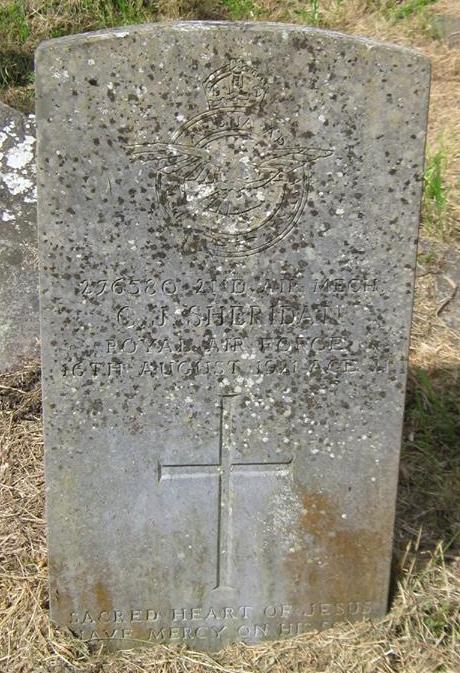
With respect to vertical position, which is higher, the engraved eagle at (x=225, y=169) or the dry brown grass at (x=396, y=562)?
the engraved eagle at (x=225, y=169)

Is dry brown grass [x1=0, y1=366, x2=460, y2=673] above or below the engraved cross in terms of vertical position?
below

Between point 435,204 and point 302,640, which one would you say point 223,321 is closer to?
point 302,640

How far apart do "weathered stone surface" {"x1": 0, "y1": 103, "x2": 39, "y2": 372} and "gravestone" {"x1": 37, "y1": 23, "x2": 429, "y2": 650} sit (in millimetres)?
1819

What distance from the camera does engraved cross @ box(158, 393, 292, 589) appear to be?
2.90 m

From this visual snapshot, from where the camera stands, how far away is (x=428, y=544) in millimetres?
3527

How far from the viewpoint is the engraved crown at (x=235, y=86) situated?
2.47 m

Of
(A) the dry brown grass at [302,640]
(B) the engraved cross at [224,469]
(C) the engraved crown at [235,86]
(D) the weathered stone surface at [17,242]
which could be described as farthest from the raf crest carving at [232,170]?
(D) the weathered stone surface at [17,242]

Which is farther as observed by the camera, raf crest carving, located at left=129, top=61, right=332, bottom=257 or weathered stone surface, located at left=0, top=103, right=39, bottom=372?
weathered stone surface, located at left=0, top=103, right=39, bottom=372

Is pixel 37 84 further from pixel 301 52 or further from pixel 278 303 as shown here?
pixel 278 303

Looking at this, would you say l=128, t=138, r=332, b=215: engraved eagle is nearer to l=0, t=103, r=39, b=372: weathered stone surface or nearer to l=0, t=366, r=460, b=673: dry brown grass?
l=0, t=366, r=460, b=673: dry brown grass

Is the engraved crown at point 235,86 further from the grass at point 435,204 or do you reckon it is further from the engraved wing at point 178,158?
the grass at point 435,204

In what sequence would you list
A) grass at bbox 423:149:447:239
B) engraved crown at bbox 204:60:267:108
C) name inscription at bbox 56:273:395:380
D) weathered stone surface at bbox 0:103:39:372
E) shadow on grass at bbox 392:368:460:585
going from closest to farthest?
engraved crown at bbox 204:60:267:108
name inscription at bbox 56:273:395:380
shadow on grass at bbox 392:368:460:585
weathered stone surface at bbox 0:103:39:372
grass at bbox 423:149:447:239

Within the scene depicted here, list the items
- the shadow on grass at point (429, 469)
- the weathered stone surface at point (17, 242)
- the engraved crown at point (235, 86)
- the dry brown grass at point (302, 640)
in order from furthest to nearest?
1. the weathered stone surface at point (17, 242)
2. the shadow on grass at point (429, 469)
3. the dry brown grass at point (302, 640)
4. the engraved crown at point (235, 86)

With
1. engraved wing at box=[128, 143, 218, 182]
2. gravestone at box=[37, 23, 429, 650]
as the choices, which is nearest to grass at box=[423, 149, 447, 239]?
gravestone at box=[37, 23, 429, 650]
